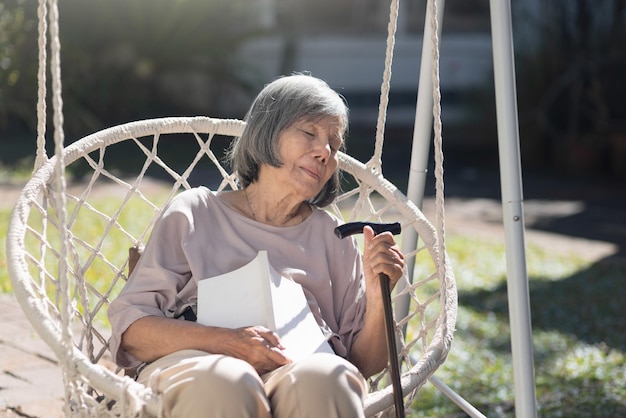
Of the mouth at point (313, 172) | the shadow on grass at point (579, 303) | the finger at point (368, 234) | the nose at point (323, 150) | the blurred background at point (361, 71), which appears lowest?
the shadow on grass at point (579, 303)

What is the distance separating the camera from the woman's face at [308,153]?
80.8 inches

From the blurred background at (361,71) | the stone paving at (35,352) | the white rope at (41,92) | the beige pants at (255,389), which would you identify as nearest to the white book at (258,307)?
the beige pants at (255,389)

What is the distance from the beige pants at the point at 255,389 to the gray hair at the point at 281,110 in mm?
553

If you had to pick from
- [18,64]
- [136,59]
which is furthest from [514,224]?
[136,59]

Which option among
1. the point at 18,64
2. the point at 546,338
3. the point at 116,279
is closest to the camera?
the point at 116,279

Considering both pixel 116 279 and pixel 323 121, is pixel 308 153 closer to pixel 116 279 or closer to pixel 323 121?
pixel 323 121

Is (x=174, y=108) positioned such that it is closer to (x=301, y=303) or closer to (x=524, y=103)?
(x=524, y=103)

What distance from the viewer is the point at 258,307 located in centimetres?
195

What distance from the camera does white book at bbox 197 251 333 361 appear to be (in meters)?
1.93

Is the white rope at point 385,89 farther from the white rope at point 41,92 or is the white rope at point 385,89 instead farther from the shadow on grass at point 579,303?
the shadow on grass at point 579,303

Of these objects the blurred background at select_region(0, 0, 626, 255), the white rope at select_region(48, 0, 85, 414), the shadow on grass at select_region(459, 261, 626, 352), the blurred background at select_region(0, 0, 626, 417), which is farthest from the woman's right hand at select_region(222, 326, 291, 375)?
the blurred background at select_region(0, 0, 626, 255)

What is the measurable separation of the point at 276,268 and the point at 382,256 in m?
0.29

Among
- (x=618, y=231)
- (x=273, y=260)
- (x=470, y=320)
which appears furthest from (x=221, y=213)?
(x=618, y=231)

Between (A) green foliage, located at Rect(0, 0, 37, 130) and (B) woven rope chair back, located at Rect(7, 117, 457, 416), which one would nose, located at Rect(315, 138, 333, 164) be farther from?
(A) green foliage, located at Rect(0, 0, 37, 130)
